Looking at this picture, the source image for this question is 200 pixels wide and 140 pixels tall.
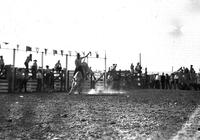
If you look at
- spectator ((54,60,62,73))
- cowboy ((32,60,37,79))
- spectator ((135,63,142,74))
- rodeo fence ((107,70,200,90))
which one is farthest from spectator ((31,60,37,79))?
spectator ((135,63,142,74))

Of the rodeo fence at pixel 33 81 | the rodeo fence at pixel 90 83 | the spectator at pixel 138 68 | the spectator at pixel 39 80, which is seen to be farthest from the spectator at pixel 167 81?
the spectator at pixel 39 80

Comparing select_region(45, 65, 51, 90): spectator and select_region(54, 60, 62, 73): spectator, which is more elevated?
select_region(54, 60, 62, 73): spectator

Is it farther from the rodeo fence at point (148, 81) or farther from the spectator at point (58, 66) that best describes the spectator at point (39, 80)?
the rodeo fence at point (148, 81)

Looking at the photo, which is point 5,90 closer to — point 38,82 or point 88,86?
point 38,82

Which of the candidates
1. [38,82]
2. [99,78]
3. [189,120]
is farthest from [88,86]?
[189,120]

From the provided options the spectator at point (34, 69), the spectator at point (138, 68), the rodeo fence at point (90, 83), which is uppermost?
the spectator at point (138, 68)

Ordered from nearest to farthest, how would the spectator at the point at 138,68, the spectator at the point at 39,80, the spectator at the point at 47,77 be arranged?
the spectator at the point at 39,80 → the spectator at the point at 47,77 → the spectator at the point at 138,68

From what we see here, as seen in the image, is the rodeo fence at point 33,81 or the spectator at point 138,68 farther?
the spectator at point 138,68

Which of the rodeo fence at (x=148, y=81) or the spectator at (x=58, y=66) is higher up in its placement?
the spectator at (x=58, y=66)

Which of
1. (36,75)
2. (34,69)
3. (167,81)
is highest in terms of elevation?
(34,69)

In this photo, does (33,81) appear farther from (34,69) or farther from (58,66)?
(58,66)

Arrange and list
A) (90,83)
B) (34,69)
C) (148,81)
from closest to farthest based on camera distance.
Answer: (34,69) < (90,83) < (148,81)

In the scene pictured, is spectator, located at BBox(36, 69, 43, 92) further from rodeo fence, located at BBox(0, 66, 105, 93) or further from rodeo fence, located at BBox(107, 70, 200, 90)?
rodeo fence, located at BBox(107, 70, 200, 90)

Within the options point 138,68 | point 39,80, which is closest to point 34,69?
point 39,80
